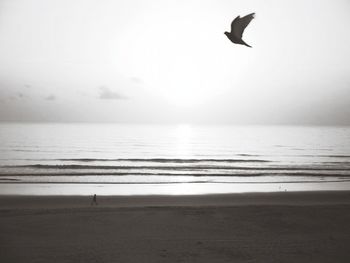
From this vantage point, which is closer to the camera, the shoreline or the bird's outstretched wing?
the bird's outstretched wing

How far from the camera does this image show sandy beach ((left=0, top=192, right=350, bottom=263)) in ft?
19.4

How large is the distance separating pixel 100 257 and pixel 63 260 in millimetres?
558

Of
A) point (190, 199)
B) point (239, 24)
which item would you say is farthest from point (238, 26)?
point (190, 199)

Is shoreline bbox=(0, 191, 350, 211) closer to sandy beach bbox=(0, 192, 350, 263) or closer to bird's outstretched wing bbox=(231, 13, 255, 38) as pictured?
sandy beach bbox=(0, 192, 350, 263)

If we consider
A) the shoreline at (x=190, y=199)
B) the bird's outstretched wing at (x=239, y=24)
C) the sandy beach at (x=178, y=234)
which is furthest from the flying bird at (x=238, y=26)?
the shoreline at (x=190, y=199)

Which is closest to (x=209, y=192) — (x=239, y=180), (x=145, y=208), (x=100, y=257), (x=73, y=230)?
(x=239, y=180)

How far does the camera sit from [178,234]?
720 centimetres

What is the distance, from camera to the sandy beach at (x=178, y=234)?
592 cm

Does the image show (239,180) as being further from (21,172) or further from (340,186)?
(21,172)

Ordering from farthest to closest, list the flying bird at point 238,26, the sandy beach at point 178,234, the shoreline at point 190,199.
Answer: the shoreline at point 190,199, the sandy beach at point 178,234, the flying bird at point 238,26

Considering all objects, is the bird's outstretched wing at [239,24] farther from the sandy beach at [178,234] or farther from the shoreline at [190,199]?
the shoreline at [190,199]

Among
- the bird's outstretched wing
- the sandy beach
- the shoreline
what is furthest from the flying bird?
the shoreline

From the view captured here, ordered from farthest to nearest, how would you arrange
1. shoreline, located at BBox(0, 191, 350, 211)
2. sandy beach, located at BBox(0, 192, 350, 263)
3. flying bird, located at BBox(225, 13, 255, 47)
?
shoreline, located at BBox(0, 191, 350, 211) → sandy beach, located at BBox(0, 192, 350, 263) → flying bird, located at BBox(225, 13, 255, 47)

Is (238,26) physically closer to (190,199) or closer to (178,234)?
(178,234)
